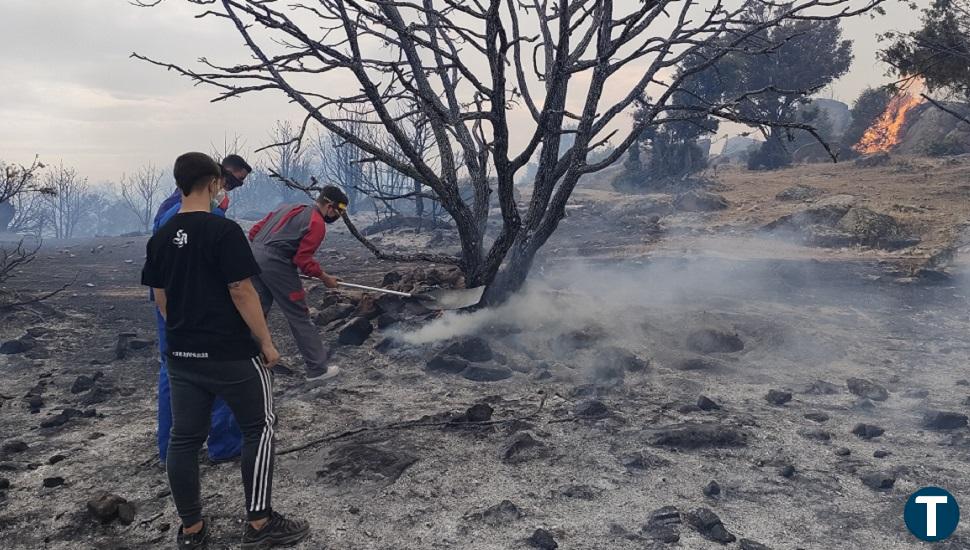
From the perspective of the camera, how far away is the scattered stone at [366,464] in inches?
141

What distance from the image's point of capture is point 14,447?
3.98 meters

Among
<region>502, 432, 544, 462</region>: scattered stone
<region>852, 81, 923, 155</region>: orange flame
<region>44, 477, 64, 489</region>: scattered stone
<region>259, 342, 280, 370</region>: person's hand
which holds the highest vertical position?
<region>852, 81, 923, 155</region>: orange flame

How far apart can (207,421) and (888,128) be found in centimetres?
4065

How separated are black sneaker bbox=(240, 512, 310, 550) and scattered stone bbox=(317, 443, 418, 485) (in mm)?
663

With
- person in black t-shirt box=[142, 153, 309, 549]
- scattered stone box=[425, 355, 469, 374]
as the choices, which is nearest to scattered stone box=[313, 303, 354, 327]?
scattered stone box=[425, 355, 469, 374]

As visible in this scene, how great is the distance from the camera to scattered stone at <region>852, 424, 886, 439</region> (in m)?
4.15

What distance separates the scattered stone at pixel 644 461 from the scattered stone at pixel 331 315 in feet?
16.4

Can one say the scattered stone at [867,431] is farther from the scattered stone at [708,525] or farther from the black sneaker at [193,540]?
the black sneaker at [193,540]

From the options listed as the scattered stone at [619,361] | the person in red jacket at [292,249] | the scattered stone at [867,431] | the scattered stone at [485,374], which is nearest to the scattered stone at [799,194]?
the scattered stone at [619,361]

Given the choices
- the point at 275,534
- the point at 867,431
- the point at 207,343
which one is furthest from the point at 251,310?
the point at 867,431

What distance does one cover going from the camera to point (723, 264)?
11.6 metres

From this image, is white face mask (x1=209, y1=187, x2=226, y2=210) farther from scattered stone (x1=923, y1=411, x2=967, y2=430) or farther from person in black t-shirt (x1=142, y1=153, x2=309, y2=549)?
scattered stone (x1=923, y1=411, x2=967, y2=430)

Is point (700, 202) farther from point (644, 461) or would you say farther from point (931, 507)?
point (931, 507)

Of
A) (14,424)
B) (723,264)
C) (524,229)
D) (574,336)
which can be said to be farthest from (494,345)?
(723,264)
